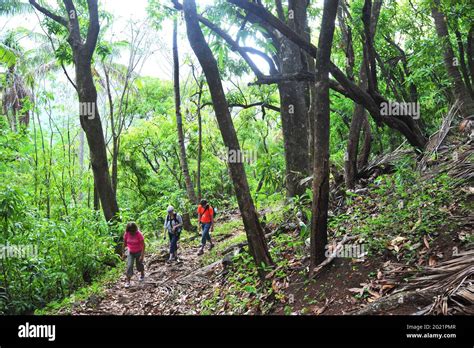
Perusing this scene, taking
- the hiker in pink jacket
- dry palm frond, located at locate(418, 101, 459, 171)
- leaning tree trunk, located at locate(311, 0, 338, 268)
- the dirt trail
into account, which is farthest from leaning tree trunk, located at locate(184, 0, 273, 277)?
the hiker in pink jacket

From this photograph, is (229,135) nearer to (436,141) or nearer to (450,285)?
(450,285)

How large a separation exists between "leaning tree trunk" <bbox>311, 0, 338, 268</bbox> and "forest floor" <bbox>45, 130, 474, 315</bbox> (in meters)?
0.68

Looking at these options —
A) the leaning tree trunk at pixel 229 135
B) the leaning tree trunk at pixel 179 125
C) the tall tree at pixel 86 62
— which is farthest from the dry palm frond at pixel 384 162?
the leaning tree trunk at pixel 179 125

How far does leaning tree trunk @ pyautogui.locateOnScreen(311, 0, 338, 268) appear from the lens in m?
5.38

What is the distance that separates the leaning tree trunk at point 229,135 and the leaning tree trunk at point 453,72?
4721mm

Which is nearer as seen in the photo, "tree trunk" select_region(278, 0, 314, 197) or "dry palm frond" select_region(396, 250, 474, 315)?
"dry palm frond" select_region(396, 250, 474, 315)

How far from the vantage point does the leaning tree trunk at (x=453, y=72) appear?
8094 millimetres

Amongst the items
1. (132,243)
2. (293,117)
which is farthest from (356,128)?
(132,243)

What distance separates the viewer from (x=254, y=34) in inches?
266

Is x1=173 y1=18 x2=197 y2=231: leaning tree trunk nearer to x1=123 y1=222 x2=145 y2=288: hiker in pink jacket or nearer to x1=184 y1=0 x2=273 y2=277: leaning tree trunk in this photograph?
x1=123 y1=222 x2=145 y2=288: hiker in pink jacket

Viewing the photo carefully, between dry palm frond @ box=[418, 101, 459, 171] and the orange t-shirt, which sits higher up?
dry palm frond @ box=[418, 101, 459, 171]

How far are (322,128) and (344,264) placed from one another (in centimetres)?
191

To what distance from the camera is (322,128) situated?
547 cm
